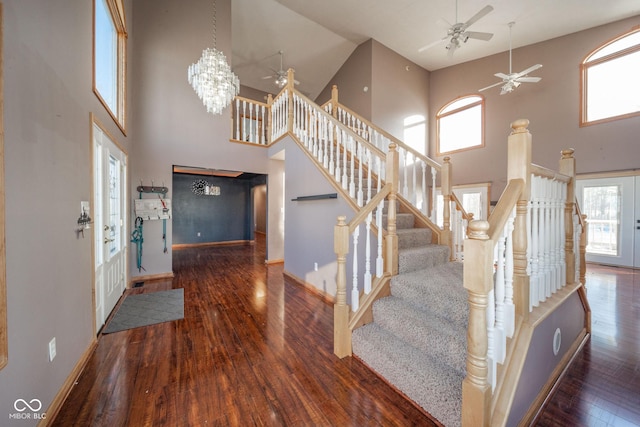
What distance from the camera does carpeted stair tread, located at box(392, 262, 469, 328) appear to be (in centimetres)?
190

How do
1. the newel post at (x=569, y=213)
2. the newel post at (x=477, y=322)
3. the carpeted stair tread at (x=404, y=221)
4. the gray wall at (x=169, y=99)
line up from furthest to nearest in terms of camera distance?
the gray wall at (x=169, y=99) → the carpeted stair tread at (x=404, y=221) → the newel post at (x=569, y=213) → the newel post at (x=477, y=322)

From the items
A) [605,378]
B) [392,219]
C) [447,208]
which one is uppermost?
[447,208]

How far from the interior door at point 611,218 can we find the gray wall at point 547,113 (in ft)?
1.27

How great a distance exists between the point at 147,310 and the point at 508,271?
3.77m

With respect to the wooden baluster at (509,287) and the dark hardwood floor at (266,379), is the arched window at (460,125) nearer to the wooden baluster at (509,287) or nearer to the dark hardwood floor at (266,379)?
the dark hardwood floor at (266,379)

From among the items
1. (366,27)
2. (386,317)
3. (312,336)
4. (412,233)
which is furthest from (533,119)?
(312,336)

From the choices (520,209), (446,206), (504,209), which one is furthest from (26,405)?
(446,206)

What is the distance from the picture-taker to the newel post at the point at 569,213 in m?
2.12

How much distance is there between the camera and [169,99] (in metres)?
4.70

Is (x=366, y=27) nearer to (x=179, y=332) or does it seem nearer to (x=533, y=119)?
(x=533, y=119)

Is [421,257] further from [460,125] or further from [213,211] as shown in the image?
[213,211]

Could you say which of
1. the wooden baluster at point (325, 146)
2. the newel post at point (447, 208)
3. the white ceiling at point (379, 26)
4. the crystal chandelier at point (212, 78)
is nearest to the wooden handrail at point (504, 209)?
the newel post at point (447, 208)

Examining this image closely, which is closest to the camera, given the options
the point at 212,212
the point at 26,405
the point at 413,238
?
the point at 26,405

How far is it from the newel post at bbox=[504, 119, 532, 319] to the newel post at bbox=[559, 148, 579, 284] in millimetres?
1015
